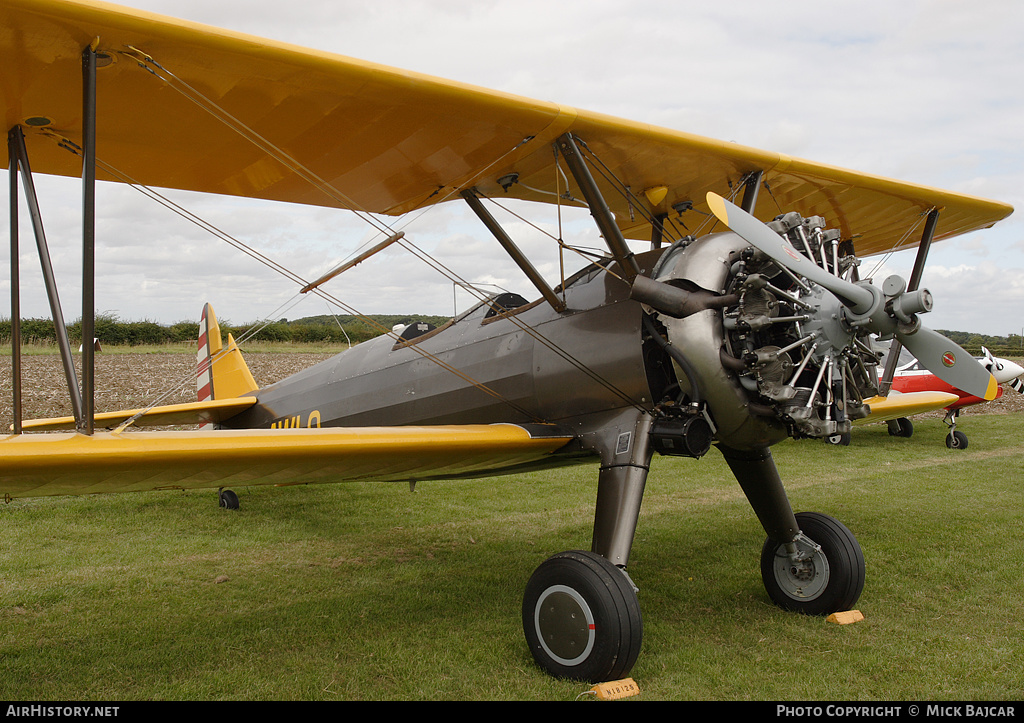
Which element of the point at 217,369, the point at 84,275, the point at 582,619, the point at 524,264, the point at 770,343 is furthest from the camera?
the point at 217,369

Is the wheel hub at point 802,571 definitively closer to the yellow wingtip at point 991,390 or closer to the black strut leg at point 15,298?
the yellow wingtip at point 991,390

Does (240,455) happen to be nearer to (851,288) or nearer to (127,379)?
(851,288)

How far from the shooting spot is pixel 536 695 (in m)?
3.34

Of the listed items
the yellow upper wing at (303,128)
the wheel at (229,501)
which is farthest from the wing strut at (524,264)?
the wheel at (229,501)

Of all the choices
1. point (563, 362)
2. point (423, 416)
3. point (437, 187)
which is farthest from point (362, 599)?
point (437, 187)

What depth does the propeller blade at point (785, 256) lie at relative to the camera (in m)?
3.56

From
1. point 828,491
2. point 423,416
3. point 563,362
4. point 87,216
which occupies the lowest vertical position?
Result: point 828,491

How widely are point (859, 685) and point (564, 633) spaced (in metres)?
1.41

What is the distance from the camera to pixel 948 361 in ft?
13.8

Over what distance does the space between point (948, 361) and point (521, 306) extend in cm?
266

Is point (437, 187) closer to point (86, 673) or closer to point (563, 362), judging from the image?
point (563, 362)

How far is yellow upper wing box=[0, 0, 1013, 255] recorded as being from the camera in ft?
10.4

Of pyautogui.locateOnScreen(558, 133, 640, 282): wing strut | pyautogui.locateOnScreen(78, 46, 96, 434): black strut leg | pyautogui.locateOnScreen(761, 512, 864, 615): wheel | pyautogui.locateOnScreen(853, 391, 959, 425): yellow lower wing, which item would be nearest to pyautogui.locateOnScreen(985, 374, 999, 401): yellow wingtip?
pyautogui.locateOnScreen(761, 512, 864, 615): wheel

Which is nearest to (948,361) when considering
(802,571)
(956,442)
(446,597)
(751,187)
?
(802,571)
